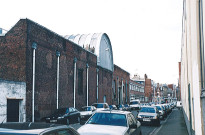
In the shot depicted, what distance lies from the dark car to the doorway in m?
2.19

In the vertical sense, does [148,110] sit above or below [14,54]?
below

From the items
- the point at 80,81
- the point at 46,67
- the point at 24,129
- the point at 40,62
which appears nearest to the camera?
the point at 24,129

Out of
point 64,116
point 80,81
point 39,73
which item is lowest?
point 64,116

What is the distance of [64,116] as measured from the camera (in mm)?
19688

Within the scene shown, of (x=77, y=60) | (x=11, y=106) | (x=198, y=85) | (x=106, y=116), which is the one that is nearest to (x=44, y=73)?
(x=11, y=106)

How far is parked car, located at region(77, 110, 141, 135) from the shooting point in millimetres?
7887

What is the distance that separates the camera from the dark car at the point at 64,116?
1911cm

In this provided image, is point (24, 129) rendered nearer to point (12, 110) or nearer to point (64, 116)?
point (12, 110)

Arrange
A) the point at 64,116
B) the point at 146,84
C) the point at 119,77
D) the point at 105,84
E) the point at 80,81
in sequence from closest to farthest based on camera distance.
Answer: the point at 64,116 → the point at 80,81 → the point at 105,84 → the point at 119,77 → the point at 146,84

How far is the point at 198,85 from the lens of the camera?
697 cm

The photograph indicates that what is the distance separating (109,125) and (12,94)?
10.9 metres

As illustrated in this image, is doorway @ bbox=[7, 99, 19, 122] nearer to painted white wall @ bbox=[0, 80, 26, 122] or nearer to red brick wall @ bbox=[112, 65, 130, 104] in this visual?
painted white wall @ bbox=[0, 80, 26, 122]

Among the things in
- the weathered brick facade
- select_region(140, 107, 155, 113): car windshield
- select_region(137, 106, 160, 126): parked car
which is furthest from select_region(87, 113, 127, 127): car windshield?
select_region(140, 107, 155, 113): car windshield

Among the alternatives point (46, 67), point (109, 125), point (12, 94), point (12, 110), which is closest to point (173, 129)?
point (109, 125)
